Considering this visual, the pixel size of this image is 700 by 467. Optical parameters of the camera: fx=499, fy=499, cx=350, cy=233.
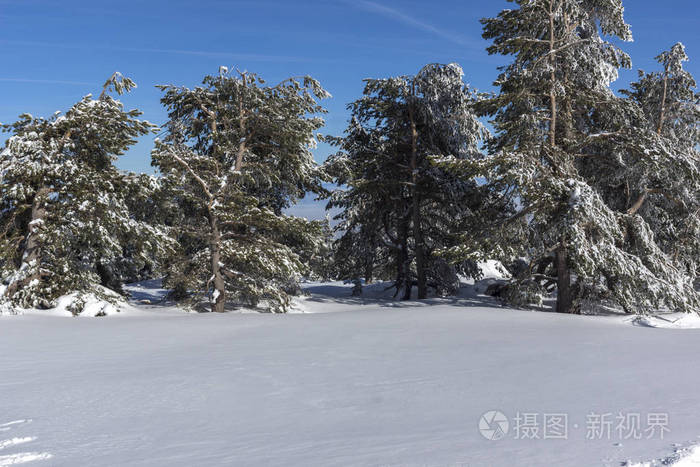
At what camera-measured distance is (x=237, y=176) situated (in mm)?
13961

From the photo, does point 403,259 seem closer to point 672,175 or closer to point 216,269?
point 216,269

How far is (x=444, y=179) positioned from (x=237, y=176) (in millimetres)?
6921

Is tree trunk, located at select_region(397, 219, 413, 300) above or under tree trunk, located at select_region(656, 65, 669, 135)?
under

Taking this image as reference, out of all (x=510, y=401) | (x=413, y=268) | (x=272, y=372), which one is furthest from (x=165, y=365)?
(x=413, y=268)

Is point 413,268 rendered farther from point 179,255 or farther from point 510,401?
point 510,401

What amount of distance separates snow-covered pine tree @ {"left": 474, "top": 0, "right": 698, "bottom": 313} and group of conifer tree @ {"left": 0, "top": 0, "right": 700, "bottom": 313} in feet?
0.17

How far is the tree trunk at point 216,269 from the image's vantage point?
13891mm

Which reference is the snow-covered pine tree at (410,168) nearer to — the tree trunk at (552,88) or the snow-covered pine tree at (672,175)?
the tree trunk at (552,88)

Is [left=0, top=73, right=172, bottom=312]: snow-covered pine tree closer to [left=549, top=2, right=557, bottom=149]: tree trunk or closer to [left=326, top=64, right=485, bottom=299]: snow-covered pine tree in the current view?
[left=326, top=64, right=485, bottom=299]: snow-covered pine tree

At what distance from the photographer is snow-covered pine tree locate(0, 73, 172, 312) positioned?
12.0 metres


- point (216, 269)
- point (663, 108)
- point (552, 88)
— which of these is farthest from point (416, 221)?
point (663, 108)

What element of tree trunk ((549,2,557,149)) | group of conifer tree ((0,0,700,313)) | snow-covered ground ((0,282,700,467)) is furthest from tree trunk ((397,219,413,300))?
snow-covered ground ((0,282,700,467))

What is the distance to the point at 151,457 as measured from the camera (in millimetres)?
3094

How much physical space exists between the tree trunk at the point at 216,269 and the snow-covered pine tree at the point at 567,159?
7565 mm
